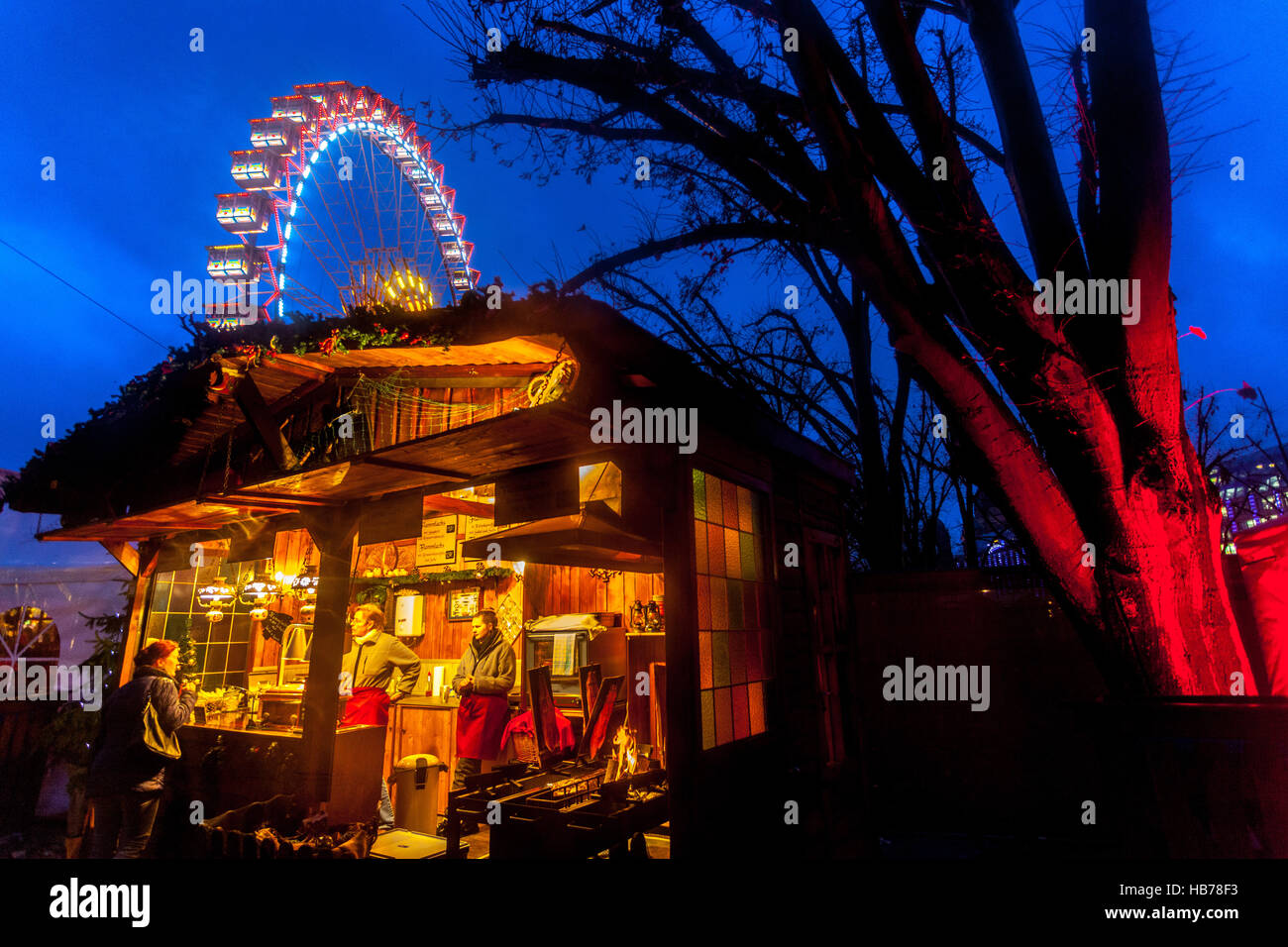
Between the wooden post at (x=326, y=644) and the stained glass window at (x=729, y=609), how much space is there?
4117 mm

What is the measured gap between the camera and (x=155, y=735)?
5832mm

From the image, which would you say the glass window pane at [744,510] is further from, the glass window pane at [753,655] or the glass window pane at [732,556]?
the glass window pane at [753,655]

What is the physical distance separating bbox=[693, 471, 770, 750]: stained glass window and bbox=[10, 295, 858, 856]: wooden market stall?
0.10 feet

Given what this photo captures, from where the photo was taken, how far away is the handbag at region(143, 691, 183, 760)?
5777mm

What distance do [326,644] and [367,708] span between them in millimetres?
1150

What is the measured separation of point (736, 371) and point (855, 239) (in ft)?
33.2

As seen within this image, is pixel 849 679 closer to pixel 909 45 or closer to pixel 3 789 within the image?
pixel 909 45

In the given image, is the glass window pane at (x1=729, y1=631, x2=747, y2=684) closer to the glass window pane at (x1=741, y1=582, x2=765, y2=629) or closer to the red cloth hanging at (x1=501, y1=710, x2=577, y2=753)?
the glass window pane at (x1=741, y1=582, x2=765, y2=629)

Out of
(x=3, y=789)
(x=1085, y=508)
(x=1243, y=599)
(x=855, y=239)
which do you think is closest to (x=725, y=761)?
(x=1085, y=508)

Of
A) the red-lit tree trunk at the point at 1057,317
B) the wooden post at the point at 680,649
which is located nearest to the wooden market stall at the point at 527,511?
the wooden post at the point at 680,649

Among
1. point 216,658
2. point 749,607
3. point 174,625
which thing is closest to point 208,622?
point 216,658

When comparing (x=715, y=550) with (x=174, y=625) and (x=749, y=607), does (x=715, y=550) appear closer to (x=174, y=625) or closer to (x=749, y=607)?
(x=749, y=607)

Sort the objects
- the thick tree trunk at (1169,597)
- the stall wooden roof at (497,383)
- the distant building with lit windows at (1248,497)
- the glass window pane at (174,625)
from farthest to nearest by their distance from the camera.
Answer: the glass window pane at (174,625) < the distant building with lit windows at (1248,497) < the stall wooden roof at (497,383) < the thick tree trunk at (1169,597)

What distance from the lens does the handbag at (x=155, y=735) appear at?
5777mm
